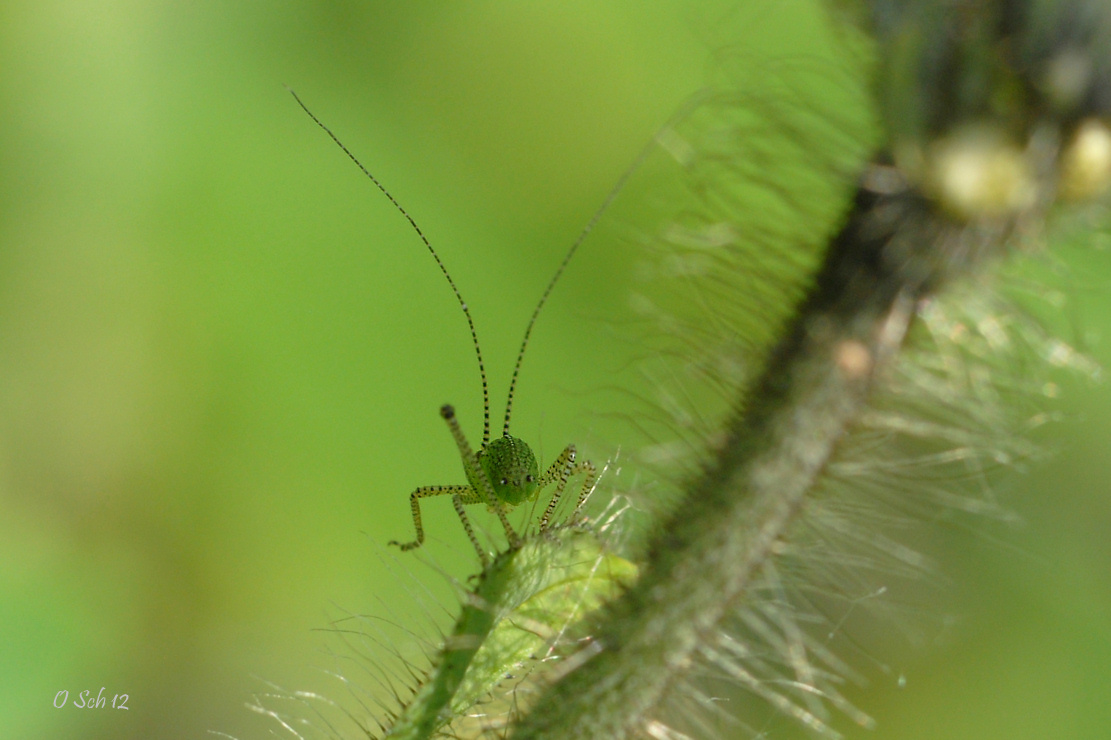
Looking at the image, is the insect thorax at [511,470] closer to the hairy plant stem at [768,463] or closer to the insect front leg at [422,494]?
the insect front leg at [422,494]

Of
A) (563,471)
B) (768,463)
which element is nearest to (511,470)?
(563,471)

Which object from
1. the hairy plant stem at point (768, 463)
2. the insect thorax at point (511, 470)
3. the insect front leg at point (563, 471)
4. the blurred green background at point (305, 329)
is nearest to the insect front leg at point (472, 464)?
the insect thorax at point (511, 470)

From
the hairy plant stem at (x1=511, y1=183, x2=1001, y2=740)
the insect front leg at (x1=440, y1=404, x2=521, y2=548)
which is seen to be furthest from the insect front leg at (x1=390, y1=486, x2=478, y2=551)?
the hairy plant stem at (x1=511, y1=183, x2=1001, y2=740)

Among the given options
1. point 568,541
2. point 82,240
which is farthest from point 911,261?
point 82,240

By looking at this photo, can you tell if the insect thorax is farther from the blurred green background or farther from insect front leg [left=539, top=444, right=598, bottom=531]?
the blurred green background

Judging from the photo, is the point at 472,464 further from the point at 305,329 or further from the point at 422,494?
the point at 305,329
